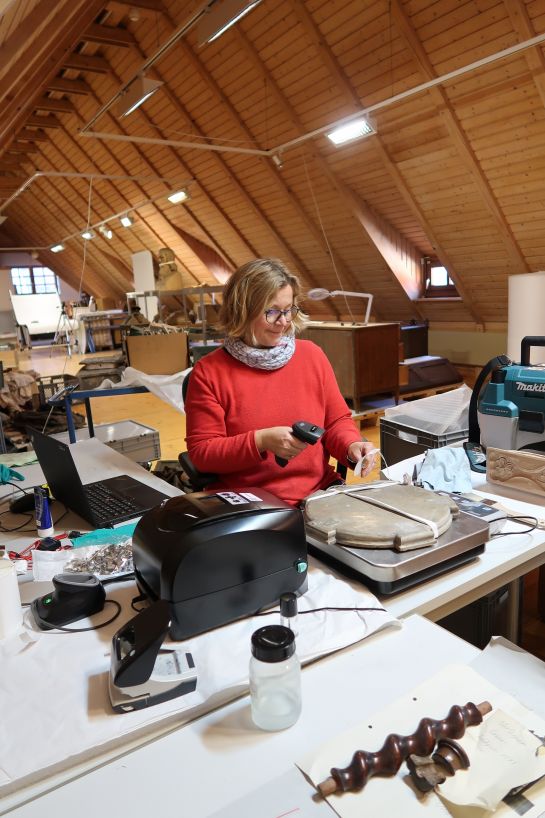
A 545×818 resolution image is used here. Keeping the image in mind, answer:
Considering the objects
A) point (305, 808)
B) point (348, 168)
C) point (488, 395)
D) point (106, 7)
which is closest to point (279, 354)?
point (488, 395)

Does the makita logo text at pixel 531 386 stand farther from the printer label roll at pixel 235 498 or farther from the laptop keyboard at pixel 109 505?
the laptop keyboard at pixel 109 505

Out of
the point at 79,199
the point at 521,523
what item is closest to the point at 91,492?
the point at 521,523

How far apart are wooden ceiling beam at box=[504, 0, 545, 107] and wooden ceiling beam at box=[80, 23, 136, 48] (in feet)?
Result: 13.9

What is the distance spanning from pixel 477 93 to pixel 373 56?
2.99ft

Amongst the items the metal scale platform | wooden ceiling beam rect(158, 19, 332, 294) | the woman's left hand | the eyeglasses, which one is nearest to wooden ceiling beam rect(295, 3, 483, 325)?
wooden ceiling beam rect(158, 19, 332, 294)

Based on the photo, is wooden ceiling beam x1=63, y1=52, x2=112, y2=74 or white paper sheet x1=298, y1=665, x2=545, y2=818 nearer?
white paper sheet x1=298, y1=665, x2=545, y2=818

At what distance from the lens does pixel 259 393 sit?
5.74 feet

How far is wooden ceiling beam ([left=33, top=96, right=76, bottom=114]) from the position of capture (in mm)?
8250

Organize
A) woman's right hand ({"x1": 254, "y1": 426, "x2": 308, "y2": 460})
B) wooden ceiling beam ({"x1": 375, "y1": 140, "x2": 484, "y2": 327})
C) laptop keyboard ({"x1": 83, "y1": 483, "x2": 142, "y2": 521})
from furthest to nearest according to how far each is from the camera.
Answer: wooden ceiling beam ({"x1": 375, "y1": 140, "x2": 484, "y2": 327}) → laptop keyboard ({"x1": 83, "y1": 483, "x2": 142, "y2": 521}) → woman's right hand ({"x1": 254, "y1": 426, "x2": 308, "y2": 460})

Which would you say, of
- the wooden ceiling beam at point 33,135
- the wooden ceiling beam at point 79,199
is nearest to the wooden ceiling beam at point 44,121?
the wooden ceiling beam at point 79,199

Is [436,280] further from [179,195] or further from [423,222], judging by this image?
[179,195]

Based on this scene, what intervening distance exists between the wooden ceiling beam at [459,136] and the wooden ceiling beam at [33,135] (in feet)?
25.2

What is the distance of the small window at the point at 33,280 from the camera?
17367 millimetres

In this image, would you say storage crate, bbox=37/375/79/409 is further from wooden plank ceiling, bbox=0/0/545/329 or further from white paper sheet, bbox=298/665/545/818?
white paper sheet, bbox=298/665/545/818
